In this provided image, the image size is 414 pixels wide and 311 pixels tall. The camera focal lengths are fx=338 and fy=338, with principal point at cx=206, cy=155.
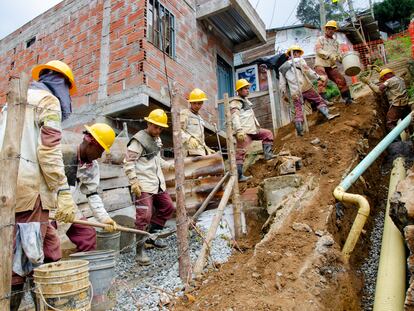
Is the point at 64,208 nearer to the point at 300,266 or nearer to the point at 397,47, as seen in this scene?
the point at 300,266

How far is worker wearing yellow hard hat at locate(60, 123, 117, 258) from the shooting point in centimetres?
369

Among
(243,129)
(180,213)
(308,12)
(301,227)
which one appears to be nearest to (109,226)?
(180,213)

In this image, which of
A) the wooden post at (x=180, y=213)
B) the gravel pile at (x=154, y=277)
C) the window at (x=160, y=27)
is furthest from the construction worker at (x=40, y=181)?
the window at (x=160, y=27)

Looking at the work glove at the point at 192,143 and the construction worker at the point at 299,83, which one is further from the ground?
the construction worker at the point at 299,83

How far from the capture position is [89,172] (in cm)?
397

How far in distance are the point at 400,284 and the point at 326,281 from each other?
0.65 metres

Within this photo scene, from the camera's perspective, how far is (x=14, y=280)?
2.66 metres

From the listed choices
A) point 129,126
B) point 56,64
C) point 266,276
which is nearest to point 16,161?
point 56,64

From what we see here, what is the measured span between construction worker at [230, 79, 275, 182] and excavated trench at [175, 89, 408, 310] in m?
0.41

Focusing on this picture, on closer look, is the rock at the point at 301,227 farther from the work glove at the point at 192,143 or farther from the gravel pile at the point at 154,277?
the work glove at the point at 192,143

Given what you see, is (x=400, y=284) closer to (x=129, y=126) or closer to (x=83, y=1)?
(x=129, y=126)

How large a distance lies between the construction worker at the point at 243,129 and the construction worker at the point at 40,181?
344cm

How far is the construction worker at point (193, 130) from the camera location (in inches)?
233

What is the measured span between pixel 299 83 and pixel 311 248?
381cm
